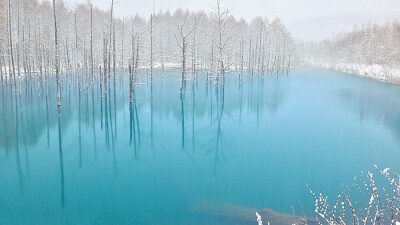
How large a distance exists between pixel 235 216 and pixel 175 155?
5.43 m

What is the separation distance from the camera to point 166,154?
1315 centimetres

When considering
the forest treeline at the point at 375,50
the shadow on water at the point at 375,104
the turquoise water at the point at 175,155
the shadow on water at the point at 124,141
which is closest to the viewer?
the turquoise water at the point at 175,155

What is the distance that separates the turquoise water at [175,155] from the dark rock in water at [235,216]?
0.06 meters

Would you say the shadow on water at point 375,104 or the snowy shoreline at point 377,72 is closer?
the shadow on water at point 375,104

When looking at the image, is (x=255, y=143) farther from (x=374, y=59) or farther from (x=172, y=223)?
(x=374, y=59)

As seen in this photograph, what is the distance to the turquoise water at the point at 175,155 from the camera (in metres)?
8.58

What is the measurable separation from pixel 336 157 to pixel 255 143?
339 centimetres

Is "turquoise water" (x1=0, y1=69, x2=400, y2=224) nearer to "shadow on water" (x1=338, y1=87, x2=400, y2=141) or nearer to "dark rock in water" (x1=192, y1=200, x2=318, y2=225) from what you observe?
"dark rock in water" (x1=192, y1=200, x2=318, y2=225)

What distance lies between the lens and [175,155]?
13.0 metres

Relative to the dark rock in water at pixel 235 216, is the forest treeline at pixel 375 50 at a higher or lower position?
higher

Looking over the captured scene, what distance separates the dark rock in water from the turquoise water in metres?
0.06

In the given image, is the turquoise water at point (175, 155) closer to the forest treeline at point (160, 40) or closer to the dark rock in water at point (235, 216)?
the dark rock in water at point (235, 216)

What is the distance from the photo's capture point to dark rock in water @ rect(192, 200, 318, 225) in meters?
7.64

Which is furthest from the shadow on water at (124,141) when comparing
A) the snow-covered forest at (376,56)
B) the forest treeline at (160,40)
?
the snow-covered forest at (376,56)
